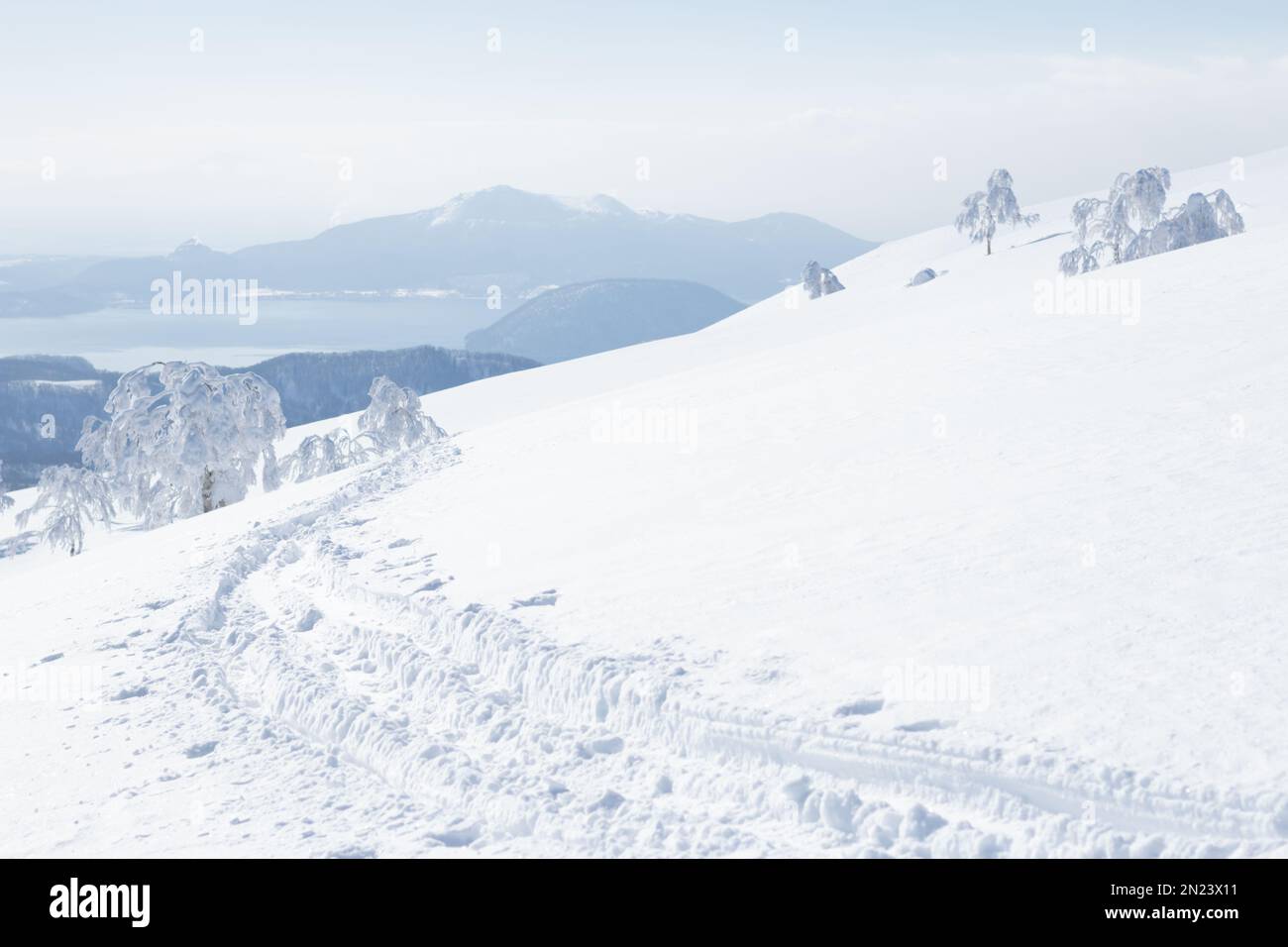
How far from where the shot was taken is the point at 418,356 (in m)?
154

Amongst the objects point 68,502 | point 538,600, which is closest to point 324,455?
point 68,502

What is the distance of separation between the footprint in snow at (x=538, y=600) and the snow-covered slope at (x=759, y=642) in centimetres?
9

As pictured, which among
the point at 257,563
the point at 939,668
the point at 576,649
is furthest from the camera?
the point at 257,563

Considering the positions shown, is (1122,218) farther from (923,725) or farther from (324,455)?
(923,725)

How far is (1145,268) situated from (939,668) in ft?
69.0

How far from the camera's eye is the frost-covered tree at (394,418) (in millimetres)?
44812

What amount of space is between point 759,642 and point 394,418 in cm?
3759

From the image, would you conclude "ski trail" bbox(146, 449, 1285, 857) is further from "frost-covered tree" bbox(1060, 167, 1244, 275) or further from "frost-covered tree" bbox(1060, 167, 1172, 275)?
"frost-covered tree" bbox(1060, 167, 1172, 275)

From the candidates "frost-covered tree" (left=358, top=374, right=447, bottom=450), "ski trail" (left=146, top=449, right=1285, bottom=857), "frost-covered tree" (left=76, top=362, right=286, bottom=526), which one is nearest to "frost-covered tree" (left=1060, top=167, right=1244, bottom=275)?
"frost-covered tree" (left=358, top=374, right=447, bottom=450)

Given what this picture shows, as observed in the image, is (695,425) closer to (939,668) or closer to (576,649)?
(576,649)

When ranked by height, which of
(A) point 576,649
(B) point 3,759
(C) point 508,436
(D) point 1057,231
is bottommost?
Result: (B) point 3,759

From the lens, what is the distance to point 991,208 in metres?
76.5

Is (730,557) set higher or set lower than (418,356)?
lower
